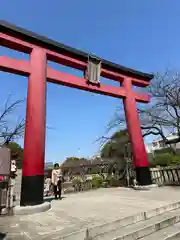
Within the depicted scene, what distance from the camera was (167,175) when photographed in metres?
10.2

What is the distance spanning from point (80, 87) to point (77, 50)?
1493 millimetres

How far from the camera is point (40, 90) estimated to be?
6.02 m

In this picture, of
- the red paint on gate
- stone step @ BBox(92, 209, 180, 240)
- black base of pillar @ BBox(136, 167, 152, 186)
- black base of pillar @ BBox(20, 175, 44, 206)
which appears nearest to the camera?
stone step @ BBox(92, 209, 180, 240)

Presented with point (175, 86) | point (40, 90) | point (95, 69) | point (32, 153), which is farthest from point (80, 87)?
point (175, 86)

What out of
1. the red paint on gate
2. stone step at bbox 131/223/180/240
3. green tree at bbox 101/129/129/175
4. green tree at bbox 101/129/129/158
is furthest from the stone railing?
stone step at bbox 131/223/180/240

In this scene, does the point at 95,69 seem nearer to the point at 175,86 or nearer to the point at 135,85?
the point at 135,85

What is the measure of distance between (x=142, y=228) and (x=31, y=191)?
298cm

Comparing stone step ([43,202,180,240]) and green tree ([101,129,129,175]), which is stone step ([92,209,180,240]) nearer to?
stone step ([43,202,180,240])

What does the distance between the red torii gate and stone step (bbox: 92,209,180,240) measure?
8.16 ft

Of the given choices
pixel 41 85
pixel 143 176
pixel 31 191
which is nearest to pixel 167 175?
pixel 143 176

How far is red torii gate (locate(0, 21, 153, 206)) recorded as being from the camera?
5.32m

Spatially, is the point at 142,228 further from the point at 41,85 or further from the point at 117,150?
the point at 117,150

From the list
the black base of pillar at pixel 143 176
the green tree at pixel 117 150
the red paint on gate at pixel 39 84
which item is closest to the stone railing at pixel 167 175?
the black base of pillar at pixel 143 176

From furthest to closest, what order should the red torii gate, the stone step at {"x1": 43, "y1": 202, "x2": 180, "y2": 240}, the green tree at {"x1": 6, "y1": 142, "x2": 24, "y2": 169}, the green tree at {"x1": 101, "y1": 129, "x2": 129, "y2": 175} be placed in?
the green tree at {"x1": 101, "y1": 129, "x2": 129, "y2": 175} → the green tree at {"x1": 6, "y1": 142, "x2": 24, "y2": 169} → the red torii gate → the stone step at {"x1": 43, "y1": 202, "x2": 180, "y2": 240}
